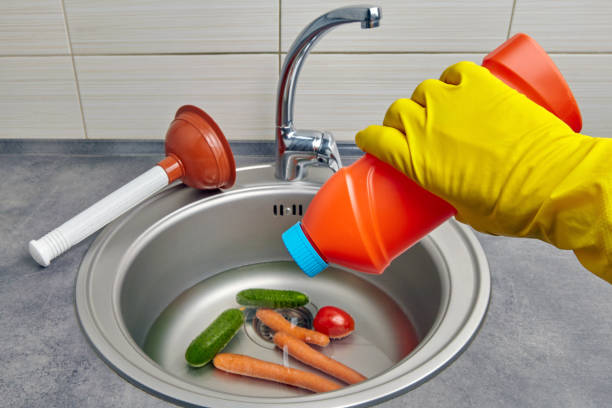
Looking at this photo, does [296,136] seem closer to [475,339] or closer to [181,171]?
[181,171]

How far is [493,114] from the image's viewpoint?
49 centimetres

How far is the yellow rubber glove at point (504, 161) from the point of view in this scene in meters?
0.45

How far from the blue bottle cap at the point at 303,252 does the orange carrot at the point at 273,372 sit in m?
0.24

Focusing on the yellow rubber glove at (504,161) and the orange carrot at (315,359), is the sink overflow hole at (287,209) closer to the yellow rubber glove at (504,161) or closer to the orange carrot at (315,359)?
the orange carrot at (315,359)

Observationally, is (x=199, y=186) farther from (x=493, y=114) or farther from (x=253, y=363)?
(x=493, y=114)

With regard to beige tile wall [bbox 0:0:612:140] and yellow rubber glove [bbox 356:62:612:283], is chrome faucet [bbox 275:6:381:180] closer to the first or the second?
beige tile wall [bbox 0:0:612:140]

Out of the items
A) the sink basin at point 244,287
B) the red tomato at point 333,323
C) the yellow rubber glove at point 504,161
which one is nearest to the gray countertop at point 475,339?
the sink basin at point 244,287

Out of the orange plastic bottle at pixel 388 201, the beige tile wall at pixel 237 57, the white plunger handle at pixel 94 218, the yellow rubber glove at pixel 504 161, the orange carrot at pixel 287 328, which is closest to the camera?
the yellow rubber glove at pixel 504 161

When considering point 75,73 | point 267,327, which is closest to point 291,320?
point 267,327

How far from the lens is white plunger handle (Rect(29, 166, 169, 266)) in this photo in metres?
0.73

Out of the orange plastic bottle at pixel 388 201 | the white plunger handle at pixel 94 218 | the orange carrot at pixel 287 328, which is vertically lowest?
the orange carrot at pixel 287 328

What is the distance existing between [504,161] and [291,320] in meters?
0.56

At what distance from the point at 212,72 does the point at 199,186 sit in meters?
0.26

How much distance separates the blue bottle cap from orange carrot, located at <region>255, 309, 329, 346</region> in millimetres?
288
